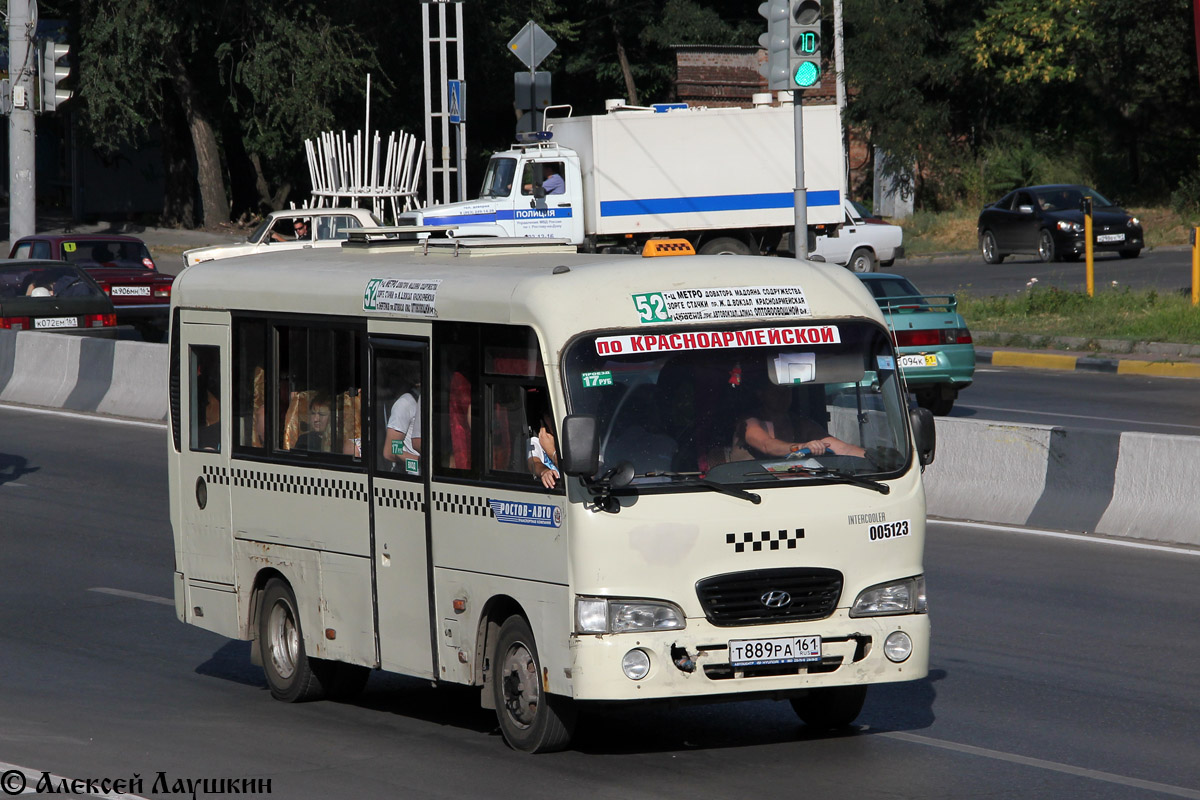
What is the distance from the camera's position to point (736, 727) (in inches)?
323

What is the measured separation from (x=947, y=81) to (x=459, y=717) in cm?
4428

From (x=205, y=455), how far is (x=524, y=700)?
9.80ft

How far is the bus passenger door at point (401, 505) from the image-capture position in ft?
26.7

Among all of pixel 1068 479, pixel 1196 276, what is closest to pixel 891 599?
pixel 1068 479

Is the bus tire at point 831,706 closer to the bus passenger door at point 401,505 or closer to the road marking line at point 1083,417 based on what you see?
the bus passenger door at point 401,505

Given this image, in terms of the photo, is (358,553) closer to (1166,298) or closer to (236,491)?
(236,491)

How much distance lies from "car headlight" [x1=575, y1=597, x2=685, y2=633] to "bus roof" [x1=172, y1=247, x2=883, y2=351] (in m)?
1.09

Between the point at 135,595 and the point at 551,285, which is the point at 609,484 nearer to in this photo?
the point at 551,285

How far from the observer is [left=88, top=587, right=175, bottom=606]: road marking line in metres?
11.9

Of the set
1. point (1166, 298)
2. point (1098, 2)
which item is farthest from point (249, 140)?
point (1166, 298)

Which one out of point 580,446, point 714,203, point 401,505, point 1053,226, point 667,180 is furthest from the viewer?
point 1053,226

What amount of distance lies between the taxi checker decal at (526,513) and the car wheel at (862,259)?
103 ft

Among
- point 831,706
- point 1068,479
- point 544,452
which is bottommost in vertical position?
point 831,706

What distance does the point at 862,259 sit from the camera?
38562 mm
